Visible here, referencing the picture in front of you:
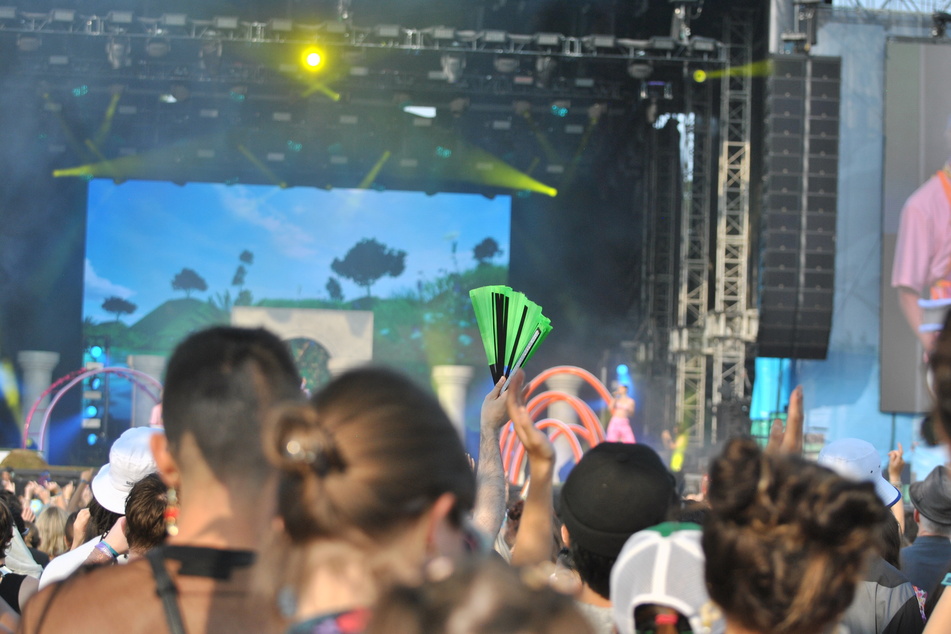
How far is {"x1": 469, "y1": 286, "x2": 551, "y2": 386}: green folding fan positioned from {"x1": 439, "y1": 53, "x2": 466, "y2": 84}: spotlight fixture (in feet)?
38.5

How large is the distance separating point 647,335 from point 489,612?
14.9 m

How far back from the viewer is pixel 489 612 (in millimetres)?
975

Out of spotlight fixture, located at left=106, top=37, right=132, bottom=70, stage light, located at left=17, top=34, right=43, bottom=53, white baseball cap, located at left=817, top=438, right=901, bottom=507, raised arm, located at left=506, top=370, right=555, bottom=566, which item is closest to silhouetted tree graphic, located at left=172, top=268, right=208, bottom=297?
spotlight fixture, located at left=106, top=37, right=132, bottom=70

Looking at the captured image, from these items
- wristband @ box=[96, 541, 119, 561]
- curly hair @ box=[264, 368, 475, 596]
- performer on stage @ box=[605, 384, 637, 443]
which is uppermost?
curly hair @ box=[264, 368, 475, 596]

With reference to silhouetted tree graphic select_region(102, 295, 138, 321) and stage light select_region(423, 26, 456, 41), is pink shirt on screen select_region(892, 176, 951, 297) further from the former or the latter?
silhouetted tree graphic select_region(102, 295, 138, 321)

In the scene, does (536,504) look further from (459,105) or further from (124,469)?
(459,105)

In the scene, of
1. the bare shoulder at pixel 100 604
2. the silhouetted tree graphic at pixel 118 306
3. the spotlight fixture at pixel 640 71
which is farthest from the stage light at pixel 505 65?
the bare shoulder at pixel 100 604

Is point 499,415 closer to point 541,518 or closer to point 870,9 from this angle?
point 541,518

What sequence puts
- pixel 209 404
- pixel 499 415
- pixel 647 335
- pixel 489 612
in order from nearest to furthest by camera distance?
pixel 489 612 → pixel 209 404 → pixel 499 415 → pixel 647 335

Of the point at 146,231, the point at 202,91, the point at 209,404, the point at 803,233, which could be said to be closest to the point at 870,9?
the point at 803,233

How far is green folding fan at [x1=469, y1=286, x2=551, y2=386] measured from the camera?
2902 mm

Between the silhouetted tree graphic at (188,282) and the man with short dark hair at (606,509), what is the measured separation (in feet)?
50.7

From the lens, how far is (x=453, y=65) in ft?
46.6

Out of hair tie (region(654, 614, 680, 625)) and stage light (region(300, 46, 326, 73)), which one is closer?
hair tie (region(654, 614, 680, 625))
